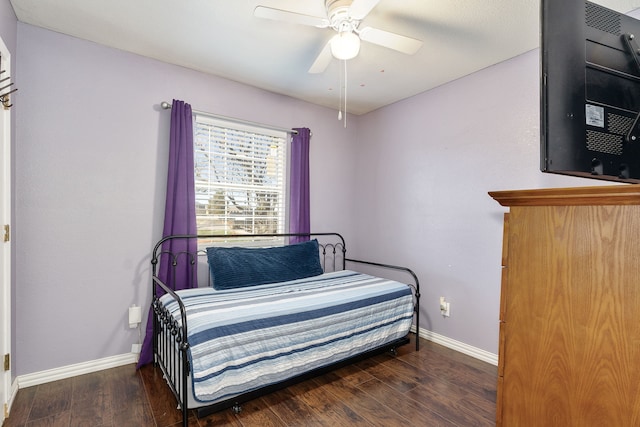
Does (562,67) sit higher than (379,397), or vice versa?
(562,67)

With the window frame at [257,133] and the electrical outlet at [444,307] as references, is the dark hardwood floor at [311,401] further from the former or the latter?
the window frame at [257,133]

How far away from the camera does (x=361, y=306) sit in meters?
2.40

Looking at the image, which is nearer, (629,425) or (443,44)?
(629,425)

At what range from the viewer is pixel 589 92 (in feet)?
2.58

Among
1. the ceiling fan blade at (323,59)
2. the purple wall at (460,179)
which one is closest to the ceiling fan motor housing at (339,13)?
the ceiling fan blade at (323,59)

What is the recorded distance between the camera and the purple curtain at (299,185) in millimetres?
3301

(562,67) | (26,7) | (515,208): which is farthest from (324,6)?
(26,7)

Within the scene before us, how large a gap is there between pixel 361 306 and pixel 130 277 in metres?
1.81

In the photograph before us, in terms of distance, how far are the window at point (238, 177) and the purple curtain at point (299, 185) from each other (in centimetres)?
10

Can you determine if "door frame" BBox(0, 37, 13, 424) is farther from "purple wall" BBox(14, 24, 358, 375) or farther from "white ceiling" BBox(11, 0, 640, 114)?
"white ceiling" BBox(11, 0, 640, 114)

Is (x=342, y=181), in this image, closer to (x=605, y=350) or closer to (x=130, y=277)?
(x=130, y=277)

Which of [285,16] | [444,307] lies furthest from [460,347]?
[285,16]

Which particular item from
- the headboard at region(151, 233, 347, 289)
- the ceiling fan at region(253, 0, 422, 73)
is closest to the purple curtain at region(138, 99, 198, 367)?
the headboard at region(151, 233, 347, 289)

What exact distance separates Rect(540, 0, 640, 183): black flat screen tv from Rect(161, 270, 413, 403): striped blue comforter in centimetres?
170
